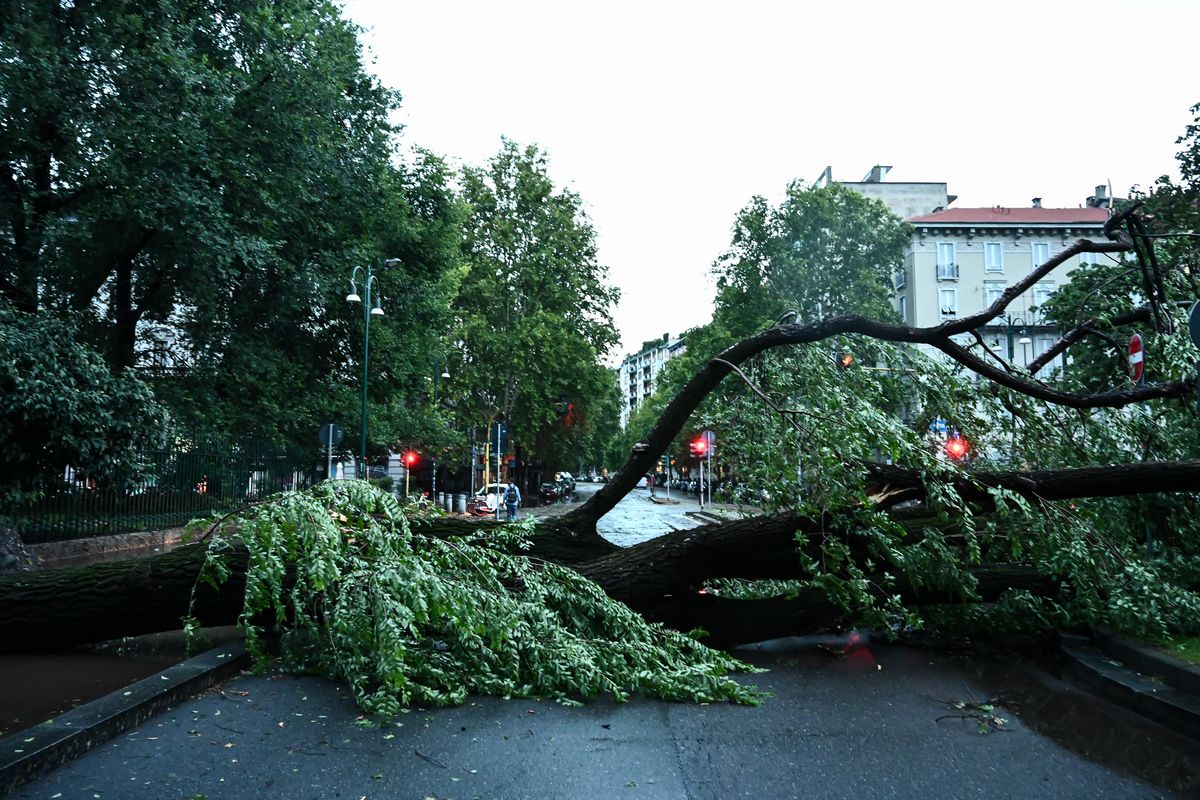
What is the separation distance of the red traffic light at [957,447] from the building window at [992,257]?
2075 inches

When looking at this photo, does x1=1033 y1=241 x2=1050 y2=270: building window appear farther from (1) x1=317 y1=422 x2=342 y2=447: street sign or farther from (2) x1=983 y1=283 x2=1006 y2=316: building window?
(1) x1=317 y1=422 x2=342 y2=447: street sign

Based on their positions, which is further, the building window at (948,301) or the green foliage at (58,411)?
the building window at (948,301)

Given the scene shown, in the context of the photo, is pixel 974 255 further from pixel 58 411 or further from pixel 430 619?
pixel 430 619

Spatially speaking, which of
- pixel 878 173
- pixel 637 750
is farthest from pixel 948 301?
pixel 637 750

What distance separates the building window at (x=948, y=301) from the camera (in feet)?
182

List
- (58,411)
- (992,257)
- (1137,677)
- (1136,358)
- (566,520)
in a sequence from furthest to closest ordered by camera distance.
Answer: (992,257), (58,411), (566,520), (1136,358), (1137,677)

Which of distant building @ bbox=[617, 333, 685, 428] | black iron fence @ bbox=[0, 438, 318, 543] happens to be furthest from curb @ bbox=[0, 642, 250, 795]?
distant building @ bbox=[617, 333, 685, 428]

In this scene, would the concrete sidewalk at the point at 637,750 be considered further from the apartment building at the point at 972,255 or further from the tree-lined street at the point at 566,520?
the apartment building at the point at 972,255

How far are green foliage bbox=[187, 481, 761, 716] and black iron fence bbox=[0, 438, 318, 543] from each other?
23.3ft

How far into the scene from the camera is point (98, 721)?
4.91 meters

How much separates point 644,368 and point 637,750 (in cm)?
17434

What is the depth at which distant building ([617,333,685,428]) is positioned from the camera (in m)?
164

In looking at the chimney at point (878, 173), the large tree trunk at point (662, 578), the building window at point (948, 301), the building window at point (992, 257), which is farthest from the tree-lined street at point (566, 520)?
the chimney at point (878, 173)

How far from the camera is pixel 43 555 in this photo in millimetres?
15250
